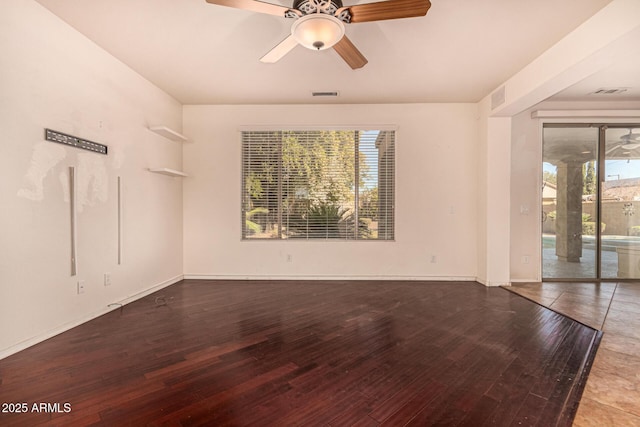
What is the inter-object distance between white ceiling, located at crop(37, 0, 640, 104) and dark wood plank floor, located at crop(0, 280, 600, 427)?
109 inches

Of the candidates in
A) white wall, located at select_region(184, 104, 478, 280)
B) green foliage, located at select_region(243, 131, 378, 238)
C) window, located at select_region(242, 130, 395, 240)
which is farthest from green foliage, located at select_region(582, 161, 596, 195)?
Result: green foliage, located at select_region(243, 131, 378, 238)

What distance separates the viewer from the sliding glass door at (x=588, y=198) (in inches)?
174

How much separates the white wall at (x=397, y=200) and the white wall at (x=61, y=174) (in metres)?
0.87

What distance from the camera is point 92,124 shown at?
2.86 meters

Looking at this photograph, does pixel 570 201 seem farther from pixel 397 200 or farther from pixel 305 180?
pixel 305 180

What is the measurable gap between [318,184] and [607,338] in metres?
3.66

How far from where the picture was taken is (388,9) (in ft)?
6.30

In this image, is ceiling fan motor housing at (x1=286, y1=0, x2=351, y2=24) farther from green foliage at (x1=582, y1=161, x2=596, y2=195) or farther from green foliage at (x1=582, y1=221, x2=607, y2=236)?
green foliage at (x1=582, y1=221, x2=607, y2=236)

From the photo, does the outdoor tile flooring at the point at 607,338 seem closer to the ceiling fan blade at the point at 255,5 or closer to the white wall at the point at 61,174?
the ceiling fan blade at the point at 255,5

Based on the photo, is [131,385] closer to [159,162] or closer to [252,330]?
[252,330]

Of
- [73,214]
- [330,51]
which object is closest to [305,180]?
[330,51]

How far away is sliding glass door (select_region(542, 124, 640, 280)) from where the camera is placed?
441 centimetres

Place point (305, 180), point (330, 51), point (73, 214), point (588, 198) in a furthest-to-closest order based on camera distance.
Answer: point (305, 180), point (588, 198), point (330, 51), point (73, 214)

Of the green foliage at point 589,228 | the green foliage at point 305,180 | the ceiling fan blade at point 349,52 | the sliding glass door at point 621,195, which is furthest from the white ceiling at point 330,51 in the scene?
the green foliage at point 589,228
